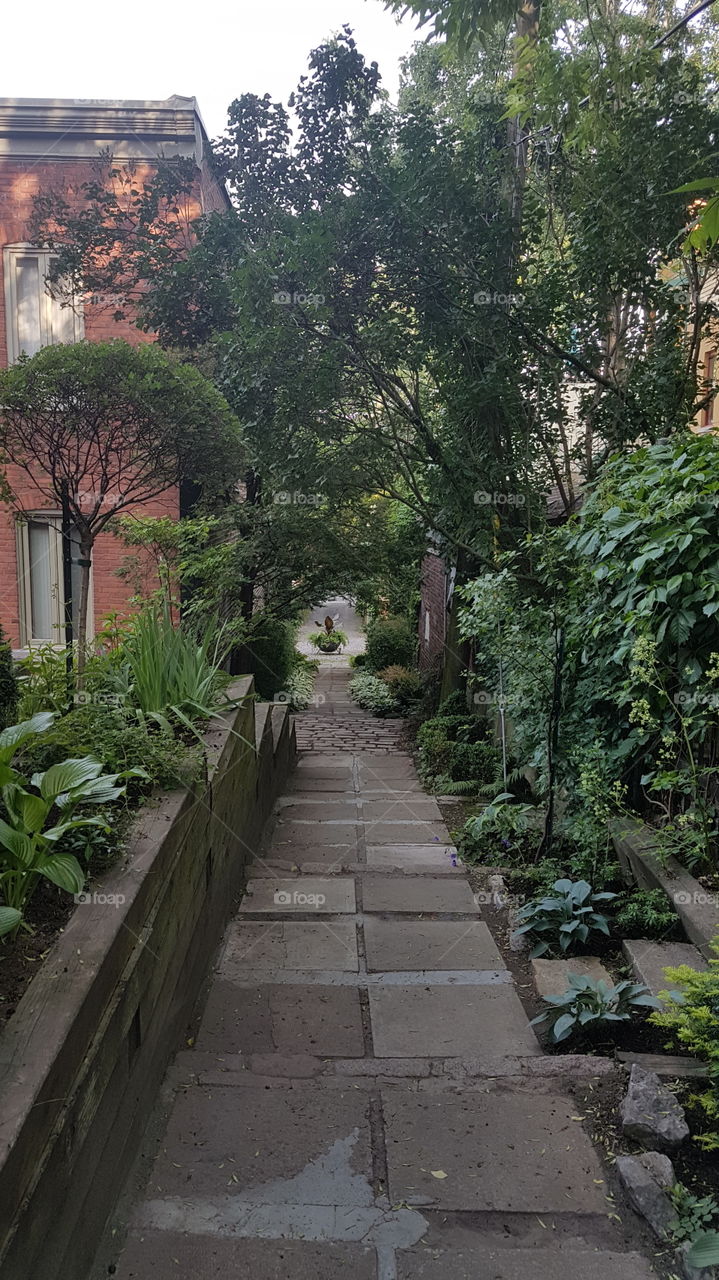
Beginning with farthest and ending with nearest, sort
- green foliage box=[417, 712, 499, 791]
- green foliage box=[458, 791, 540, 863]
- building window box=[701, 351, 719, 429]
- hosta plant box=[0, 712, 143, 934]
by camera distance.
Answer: building window box=[701, 351, 719, 429], green foliage box=[417, 712, 499, 791], green foliage box=[458, 791, 540, 863], hosta plant box=[0, 712, 143, 934]

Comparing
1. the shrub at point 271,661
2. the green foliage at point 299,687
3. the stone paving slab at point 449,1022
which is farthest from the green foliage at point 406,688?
the stone paving slab at point 449,1022

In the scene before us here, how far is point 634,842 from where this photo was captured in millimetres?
3996

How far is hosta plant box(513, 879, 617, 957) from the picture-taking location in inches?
136

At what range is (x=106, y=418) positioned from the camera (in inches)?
241

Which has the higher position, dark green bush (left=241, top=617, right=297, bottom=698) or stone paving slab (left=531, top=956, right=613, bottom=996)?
dark green bush (left=241, top=617, right=297, bottom=698)

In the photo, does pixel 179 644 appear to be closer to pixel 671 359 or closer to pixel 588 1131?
pixel 588 1131

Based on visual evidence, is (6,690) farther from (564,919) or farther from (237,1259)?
(564,919)

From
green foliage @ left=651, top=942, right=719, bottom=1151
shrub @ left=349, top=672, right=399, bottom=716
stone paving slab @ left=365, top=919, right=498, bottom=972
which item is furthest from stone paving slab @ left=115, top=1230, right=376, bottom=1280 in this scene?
shrub @ left=349, top=672, right=399, bottom=716

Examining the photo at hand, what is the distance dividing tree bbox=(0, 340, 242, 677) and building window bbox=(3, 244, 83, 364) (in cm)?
420

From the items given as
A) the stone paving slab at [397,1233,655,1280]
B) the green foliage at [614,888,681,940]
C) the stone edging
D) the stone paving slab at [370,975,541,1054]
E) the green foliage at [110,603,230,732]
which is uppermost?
the green foliage at [110,603,230,732]

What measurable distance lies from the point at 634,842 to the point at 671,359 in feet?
12.5

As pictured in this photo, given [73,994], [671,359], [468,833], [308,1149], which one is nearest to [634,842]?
[468,833]

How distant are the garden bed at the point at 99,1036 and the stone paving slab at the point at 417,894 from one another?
1.12 metres

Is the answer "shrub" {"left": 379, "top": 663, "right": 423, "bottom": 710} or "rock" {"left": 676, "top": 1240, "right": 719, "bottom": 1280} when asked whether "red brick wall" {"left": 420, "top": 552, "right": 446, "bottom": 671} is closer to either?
"shrub" {"left": 379, "top": 663, "right": 423, "bottom": 710}
